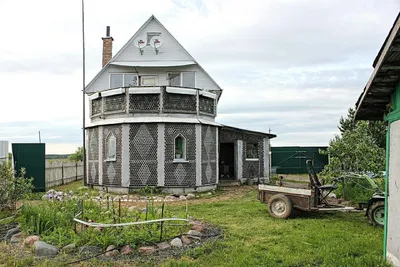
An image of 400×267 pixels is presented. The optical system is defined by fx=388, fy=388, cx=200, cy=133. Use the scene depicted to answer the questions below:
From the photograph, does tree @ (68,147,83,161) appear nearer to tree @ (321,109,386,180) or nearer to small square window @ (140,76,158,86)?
small square window @ (140,76,158,86)

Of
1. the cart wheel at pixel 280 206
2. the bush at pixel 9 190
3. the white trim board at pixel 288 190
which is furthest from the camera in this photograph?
the bush at pixel 9 190

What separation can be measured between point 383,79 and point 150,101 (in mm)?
13312

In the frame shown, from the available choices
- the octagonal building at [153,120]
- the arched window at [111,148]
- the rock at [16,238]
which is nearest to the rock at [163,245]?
the rock at [16,238]

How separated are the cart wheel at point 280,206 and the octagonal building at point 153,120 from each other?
24.4ft

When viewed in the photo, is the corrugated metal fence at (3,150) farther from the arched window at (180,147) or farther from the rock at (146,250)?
the rock at (146,250)

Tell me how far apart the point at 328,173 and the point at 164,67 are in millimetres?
10972

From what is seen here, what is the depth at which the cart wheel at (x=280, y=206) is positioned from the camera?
11.2 meters


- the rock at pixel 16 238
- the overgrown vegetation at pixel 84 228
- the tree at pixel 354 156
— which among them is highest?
the tree at pixel 354 156

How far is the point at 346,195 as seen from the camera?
1520 centimetres

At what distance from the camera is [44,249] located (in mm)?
7441

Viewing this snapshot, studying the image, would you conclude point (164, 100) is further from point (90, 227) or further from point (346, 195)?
point (90, 227)

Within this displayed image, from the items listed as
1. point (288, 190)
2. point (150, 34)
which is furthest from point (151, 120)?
point (288, 190)

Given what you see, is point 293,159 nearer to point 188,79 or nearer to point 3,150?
point 188,79

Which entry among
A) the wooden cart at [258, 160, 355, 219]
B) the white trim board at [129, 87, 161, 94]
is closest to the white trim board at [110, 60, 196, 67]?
the white trim board at [129, 87, 161, 94]
